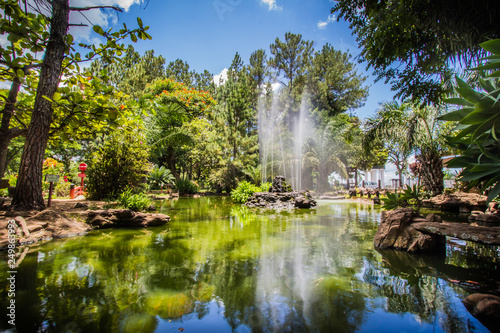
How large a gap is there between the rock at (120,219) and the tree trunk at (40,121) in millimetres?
1026

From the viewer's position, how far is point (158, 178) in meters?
19.4

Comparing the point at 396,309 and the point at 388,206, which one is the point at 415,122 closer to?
the point at 388,206

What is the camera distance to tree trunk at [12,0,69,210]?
4617 millimetres

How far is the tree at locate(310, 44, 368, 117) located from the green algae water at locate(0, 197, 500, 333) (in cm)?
2334

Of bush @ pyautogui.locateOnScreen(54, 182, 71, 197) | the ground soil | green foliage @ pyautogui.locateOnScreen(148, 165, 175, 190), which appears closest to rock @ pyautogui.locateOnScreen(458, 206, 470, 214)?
the ground soil

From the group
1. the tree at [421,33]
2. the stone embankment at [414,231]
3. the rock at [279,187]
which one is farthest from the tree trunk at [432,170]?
the stone embankment at [414,231]

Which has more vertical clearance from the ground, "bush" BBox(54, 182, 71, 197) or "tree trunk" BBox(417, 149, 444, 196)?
"tree trunk" BBox(417, 149, 444, 196)

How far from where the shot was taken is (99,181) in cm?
884

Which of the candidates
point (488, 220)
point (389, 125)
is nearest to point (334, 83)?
point (389, 125)

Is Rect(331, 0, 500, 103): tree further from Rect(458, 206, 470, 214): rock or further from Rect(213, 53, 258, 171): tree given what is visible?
Rect(213, 53, 258, 171): tree

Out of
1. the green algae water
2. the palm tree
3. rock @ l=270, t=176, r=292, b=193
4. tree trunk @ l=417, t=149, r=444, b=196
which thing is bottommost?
the green algae water

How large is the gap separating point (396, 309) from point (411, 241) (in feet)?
7.58

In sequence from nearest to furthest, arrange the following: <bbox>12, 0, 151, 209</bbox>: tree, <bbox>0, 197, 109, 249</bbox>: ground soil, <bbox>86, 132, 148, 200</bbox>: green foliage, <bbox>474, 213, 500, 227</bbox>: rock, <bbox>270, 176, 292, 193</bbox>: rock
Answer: <bbox>0, 197, 109, 249</bbox>: ground soil < <bbox>12, 0, 151, 209</bbox>: tree < <bbox>474, 213, 500, 227</bbox>: rock < <bbox>86, 132, 148, 200</bbox>: green foliage < <bbox>270, 176, 292, 193</bbox>: rock

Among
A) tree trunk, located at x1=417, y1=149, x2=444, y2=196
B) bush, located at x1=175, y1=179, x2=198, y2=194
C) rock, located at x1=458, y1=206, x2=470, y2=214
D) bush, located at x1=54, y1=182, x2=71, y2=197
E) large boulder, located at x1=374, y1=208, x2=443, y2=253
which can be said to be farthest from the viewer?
bush, located at x1=175, y1=179, x2=198, y2=194
